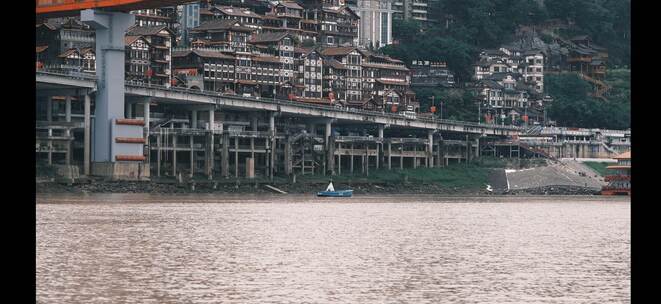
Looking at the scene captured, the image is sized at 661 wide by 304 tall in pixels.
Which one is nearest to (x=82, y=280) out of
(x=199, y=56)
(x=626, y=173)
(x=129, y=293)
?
(x=129, y=293)

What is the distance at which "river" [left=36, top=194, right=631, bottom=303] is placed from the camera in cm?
2525

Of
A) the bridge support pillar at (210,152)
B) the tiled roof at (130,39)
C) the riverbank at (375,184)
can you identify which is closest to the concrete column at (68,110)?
the riverbank at (375,184)

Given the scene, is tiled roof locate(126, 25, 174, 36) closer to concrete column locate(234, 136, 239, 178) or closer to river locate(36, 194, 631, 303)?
concrete column locate(234, 136, 239, 178)

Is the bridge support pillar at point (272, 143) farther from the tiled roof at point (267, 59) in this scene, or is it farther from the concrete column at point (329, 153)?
the tiled roof at point (267, 59)

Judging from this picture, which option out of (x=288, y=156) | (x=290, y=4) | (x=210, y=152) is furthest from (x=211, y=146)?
(x=290, y=4)

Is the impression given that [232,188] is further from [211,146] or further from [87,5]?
[87,5]

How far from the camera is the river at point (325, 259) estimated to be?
25.2 metres

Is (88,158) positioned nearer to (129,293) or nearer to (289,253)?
(289,253)

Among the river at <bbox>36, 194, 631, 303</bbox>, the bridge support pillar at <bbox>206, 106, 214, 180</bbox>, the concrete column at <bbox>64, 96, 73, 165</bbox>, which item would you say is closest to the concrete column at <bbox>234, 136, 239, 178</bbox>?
the bridge support pillar at <bbox>206, 106, 214, 180</bbox>

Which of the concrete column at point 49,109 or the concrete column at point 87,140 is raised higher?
the concrete column at point 49,109

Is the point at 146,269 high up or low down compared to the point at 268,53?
down

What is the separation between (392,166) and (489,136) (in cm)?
1473

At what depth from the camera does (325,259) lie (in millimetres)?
34906
